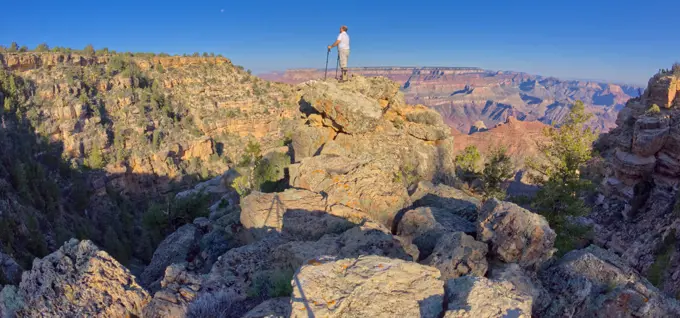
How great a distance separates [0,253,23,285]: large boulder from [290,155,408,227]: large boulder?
1189 cm

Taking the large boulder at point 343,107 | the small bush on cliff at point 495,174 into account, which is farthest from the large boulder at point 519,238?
the small bush on cliff at point 495,174

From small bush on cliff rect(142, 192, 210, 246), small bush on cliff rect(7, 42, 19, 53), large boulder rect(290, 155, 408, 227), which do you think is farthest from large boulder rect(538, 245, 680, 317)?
small bush on cliff rect(7, 42, 19, 53)

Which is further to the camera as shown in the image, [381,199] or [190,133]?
A: [190,133]

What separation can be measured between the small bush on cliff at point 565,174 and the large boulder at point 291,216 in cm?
903

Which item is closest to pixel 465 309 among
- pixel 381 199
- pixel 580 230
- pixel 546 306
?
pixel 546 306

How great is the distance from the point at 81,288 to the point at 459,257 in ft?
23.0

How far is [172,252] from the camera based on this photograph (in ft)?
41.4

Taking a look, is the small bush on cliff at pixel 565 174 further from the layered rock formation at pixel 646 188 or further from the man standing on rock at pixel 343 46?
the man standing on rock at pixel 343 46

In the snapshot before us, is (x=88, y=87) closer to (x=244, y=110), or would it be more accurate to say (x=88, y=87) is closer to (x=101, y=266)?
(x=244, y=110)

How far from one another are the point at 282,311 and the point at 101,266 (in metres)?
4.15

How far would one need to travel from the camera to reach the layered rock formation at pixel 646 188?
69.0ft

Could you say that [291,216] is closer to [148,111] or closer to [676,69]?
[676,69]

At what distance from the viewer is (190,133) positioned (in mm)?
63500

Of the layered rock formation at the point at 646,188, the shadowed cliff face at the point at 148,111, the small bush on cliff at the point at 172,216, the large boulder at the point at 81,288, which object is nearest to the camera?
the large boulder at the point at 81,288
